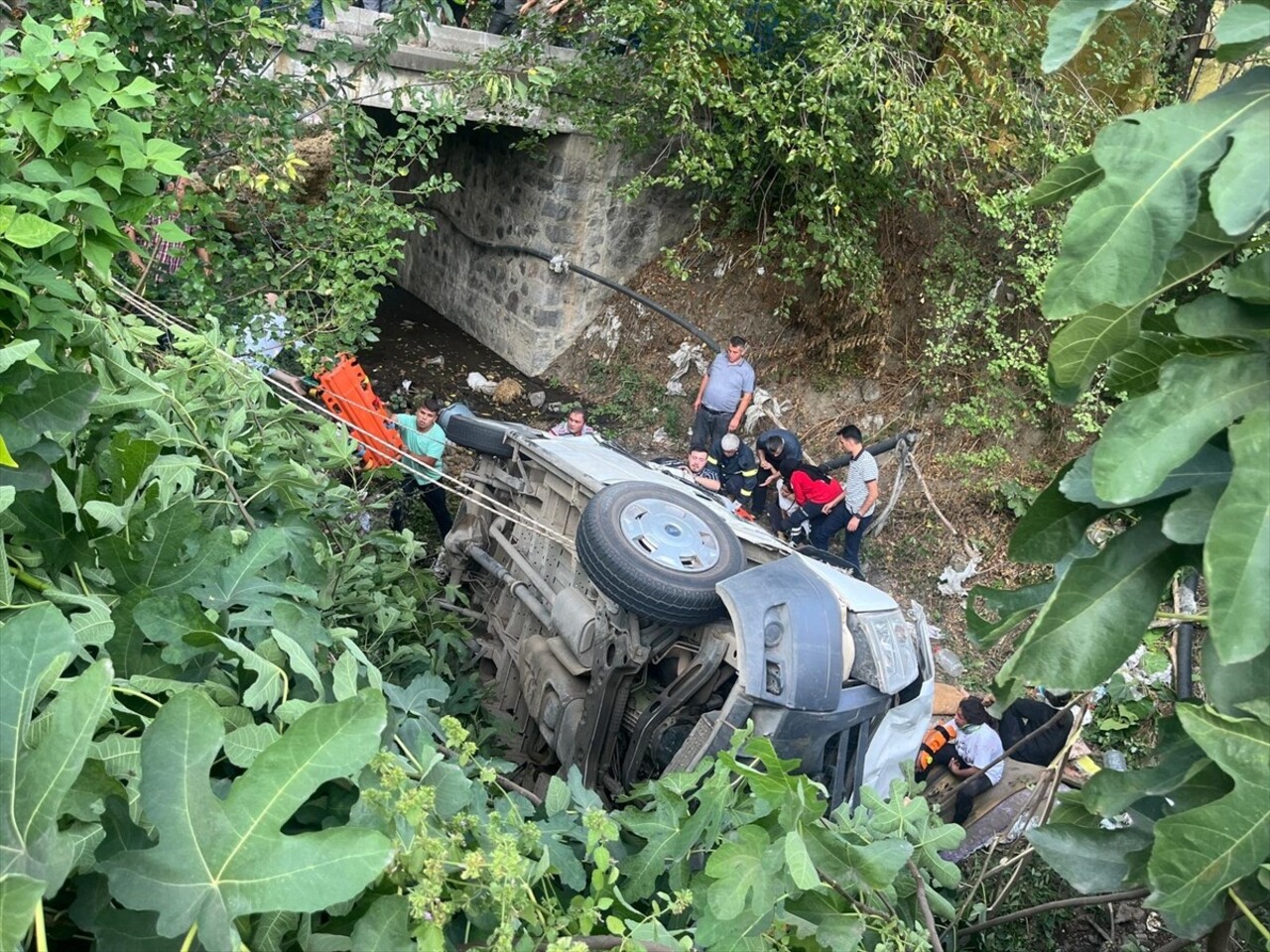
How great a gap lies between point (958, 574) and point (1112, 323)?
7236 mm

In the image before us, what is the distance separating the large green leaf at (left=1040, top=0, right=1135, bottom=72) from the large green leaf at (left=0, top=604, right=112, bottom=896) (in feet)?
4.53

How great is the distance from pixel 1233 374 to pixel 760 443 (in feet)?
22.4

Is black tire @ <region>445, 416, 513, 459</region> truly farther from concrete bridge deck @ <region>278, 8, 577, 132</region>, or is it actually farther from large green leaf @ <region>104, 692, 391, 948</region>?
large green leaf @ <region>104, 692, 391, 948</region>

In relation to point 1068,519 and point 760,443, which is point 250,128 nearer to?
point 760,443

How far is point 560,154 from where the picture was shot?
9.98m

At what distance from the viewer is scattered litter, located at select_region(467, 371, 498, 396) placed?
10.6 meters

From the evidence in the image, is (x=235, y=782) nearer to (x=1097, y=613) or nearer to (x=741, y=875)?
(x=741, y=875)

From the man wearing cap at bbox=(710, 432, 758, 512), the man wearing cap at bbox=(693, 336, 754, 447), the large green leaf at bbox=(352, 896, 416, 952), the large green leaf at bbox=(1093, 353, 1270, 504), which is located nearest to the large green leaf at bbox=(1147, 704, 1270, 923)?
the large green leaf at bbox=(1093, 353, 1270, 504)

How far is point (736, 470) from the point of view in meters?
8.24

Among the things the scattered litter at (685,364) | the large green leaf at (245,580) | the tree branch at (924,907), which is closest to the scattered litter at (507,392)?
the scattered litter at (685,364)

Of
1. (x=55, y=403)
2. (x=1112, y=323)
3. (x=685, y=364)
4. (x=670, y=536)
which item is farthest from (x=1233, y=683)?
(x=685, y=364)

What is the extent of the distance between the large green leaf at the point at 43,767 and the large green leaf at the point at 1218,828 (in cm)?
135

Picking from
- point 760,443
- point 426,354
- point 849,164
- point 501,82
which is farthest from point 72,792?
point 426,354

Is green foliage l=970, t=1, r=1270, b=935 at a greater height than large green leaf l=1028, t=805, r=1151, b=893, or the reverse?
green foliage l=970, t=1, r=1270, b=935
